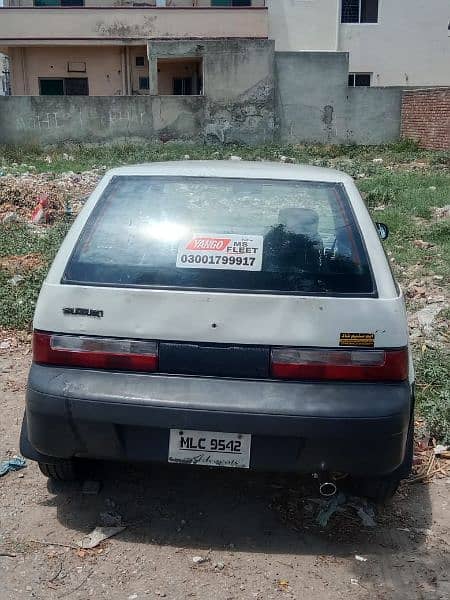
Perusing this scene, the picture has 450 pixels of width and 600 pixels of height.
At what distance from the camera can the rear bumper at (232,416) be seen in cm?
260

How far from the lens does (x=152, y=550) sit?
283 centimetres

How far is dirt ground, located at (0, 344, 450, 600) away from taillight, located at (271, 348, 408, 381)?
81 centimetres

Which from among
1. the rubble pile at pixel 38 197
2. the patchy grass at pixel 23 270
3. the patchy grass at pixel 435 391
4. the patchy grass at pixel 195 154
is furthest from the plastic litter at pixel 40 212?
the patchy grass at pixel 435 391

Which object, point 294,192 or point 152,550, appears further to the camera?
point 294,192

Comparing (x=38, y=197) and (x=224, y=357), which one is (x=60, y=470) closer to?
(x=224, y=357)

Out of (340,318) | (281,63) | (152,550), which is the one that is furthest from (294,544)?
(281,63)

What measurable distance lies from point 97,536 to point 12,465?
34.7 inches

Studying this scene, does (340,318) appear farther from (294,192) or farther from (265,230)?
(294,192)

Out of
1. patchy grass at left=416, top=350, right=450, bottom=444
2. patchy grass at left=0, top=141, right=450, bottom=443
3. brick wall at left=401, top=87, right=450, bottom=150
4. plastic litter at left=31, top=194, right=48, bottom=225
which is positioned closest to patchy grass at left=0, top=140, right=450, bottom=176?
patchy grass at left=0, top=141, right=450, bottom=443

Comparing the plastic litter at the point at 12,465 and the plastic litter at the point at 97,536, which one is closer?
the plastic litter at the point at 97,536

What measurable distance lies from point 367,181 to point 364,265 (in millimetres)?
11734

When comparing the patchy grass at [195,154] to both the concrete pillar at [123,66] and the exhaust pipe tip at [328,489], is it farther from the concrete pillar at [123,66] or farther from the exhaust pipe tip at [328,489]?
the exhaust pipe tip at [328,489]

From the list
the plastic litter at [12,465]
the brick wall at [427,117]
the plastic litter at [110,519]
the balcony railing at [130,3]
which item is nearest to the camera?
the plastic litter at [110,519]

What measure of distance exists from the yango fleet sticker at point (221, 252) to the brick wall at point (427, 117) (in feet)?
56.0
